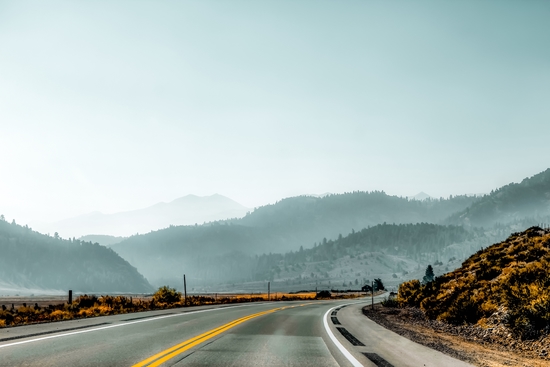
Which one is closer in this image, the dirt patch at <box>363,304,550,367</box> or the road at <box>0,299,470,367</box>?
the road at <box>0,299,470,367</box>

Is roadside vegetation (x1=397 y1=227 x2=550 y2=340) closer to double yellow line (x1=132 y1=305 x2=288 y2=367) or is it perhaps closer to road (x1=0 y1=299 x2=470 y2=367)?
road (x1=0 y1=299 x2=470 y2=367)

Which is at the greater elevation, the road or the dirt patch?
the road

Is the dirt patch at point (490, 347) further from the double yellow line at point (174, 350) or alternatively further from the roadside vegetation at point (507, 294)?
the double yellow line at point (174, 350)

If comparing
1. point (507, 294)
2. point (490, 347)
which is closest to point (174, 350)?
point (490, 347)

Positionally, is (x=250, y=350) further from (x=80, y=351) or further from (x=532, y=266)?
(x=532, y=266)

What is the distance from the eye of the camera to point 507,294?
625 inches

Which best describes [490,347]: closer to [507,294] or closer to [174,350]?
[507,294]

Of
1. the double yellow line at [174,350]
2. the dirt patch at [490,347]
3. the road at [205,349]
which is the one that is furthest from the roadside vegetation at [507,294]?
the double yellow line at [174,350]

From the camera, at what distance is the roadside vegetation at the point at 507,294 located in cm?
1349

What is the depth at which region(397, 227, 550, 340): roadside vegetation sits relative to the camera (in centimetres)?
1349

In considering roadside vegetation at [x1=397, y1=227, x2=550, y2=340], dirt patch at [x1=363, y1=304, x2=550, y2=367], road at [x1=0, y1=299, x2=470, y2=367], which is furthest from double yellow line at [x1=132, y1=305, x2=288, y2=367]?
roadside vegetation at [x1=397, y1=227, x2=550, y2=340]

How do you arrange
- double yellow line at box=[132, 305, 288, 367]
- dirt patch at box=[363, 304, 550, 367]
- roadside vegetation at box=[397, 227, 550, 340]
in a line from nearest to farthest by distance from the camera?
double yellow line at box=[132, 305, 288, 367] < dirt patch at box=[363, 304, 550, 367] < roadside vegetation at box=[397, 227, 550, 340]

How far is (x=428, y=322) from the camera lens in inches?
851

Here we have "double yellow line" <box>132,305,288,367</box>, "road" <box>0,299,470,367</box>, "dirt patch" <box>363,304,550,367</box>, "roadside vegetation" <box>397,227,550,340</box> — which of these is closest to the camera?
"double yellow line" <box>132,305,288,367</box>
